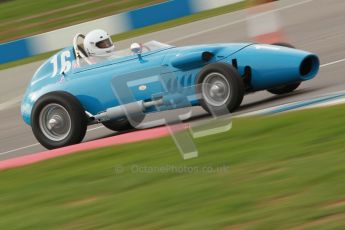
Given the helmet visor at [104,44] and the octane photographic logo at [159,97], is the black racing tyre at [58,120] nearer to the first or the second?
the octane photographic logo at [159,97]

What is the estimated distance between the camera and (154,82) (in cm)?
996

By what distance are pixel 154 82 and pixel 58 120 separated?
3.83 feet

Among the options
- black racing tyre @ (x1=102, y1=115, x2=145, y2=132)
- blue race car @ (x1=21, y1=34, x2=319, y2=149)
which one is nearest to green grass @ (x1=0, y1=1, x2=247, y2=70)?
black racing tyre @ (x1=102, y1=115, x2=145, y2=132)

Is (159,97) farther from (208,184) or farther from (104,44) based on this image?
(208,184)

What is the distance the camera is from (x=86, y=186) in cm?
725

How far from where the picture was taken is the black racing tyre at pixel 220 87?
9.46 metres

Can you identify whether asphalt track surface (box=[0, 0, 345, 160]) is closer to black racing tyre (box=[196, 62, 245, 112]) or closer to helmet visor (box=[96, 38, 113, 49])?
black racing tyre (box=[196, 62, 245, 112])

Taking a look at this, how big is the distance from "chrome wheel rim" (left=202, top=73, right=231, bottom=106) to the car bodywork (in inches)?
6.4

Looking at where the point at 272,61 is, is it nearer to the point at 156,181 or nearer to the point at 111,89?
the point at 111,89

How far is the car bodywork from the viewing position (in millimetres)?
9711

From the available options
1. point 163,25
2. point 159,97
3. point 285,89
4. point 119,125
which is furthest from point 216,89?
point 163,25

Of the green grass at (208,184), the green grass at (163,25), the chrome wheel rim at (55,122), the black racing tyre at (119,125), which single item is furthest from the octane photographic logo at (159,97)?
the green grass at (163,25)

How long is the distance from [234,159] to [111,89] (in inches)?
136

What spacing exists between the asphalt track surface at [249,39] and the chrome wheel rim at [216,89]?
486mm
